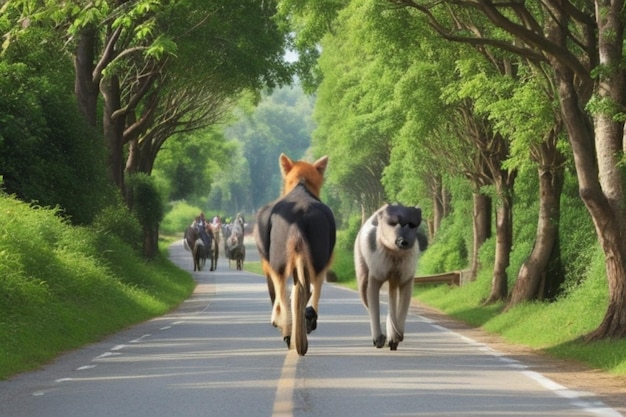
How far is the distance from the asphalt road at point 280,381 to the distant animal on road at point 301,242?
0.67 meters

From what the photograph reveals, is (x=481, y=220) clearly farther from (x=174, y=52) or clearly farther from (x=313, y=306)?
(x=313, y=306)

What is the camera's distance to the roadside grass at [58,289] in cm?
2085

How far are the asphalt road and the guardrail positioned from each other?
19.4 meters

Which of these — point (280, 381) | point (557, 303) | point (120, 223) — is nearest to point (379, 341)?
point (280, 381)

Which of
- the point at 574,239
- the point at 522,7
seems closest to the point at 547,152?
the point at 574,239

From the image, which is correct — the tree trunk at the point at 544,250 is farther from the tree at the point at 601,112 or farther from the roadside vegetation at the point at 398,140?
the tree at the point at 601,112

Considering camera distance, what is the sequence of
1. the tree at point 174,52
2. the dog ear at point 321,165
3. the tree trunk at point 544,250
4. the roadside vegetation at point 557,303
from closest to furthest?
the dog ear at point 321,165 → the roadside vegetation at point 557,303 → the tree trunk at point 544,250 → the tree at point 174,52

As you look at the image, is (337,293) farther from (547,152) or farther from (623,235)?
(623,235)

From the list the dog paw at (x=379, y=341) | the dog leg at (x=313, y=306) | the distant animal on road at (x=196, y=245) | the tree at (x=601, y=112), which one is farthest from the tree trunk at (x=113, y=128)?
the dog leg at (x=313, y=306)

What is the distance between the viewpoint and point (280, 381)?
14852 millimetres

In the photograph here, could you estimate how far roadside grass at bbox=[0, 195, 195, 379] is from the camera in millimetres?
20850

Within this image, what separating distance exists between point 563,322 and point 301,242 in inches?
403

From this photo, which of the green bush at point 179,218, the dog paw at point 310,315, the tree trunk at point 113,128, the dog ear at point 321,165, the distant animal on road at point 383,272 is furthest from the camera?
the green bush at point 179,218

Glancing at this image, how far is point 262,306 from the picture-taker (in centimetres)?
3562
